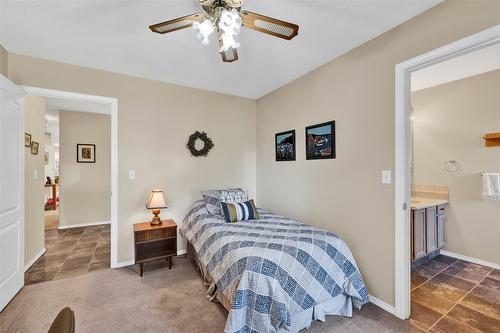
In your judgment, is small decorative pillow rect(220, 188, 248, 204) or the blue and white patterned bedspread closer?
the blue and white patterned bedspread

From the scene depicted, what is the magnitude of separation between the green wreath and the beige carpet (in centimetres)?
170

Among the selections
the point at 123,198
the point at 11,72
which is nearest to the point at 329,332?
the point at 123,198

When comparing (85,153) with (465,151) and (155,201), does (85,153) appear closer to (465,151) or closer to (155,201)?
(155,201)

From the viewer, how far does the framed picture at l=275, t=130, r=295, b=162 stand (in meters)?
3.29

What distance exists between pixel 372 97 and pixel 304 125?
38.3 inches

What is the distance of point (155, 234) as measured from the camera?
285cm

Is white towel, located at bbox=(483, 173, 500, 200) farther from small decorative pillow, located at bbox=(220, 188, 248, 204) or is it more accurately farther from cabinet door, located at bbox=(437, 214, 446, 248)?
small decorative pillow, located at bbox=(220, 188, 248, 204)

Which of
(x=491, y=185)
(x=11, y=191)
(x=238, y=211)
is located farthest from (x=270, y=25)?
(x=491, y=185)

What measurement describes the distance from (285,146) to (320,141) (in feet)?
2.28

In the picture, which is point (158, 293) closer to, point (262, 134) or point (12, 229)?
point (12, 229)

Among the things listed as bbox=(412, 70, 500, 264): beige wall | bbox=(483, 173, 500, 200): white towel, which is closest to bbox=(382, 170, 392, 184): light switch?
bbox=(483, 173, 500, 200): white towel

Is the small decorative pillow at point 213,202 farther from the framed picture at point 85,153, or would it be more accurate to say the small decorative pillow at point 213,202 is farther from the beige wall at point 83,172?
the framed picture at point 85,153

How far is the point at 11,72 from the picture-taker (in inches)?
99.5

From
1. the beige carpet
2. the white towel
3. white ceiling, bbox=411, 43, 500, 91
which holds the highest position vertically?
white ceiling, bbox=411, 43, 500, 91
